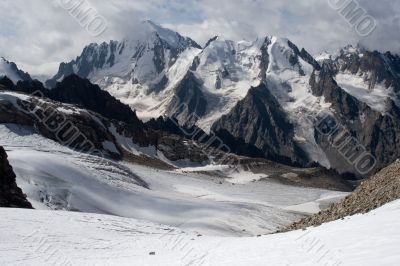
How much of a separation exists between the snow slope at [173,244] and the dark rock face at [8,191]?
1350 centimetres

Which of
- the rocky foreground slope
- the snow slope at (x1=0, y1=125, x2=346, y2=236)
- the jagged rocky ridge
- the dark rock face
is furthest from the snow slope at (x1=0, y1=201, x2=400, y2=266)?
the jagged rocky ridge

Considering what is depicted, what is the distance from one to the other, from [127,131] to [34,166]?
107890mm

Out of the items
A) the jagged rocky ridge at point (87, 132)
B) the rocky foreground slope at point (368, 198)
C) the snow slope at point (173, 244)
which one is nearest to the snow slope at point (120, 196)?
the jagged rocky ridge at point (87, 132)

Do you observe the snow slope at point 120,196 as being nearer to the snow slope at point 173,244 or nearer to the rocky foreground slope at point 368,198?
the snow slope at point 173,244

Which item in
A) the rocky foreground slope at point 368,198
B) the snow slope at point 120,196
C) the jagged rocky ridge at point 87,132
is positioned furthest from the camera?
the jagged rocky ridge at point 87,132

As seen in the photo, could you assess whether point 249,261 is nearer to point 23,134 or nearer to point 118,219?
point 118,219

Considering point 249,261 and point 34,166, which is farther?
point 34,166

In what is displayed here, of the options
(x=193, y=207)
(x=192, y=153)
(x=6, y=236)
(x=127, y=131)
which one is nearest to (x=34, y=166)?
(x=193, y=207)

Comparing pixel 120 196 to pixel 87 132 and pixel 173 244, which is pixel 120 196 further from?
pixel 87 132

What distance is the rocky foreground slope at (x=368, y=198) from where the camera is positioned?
25.1 m

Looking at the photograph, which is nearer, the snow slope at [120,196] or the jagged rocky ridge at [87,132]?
the snow slope at [120,196]

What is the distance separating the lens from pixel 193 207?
86000mm

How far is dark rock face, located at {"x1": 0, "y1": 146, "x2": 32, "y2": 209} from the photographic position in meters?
48.1

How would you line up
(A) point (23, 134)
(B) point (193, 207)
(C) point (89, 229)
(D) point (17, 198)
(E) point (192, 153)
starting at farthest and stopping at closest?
(E) point (192, 153), (A) point (23, 134), (B) point (193, 207), (D) point (17, 198), (C) point (89, 229)
